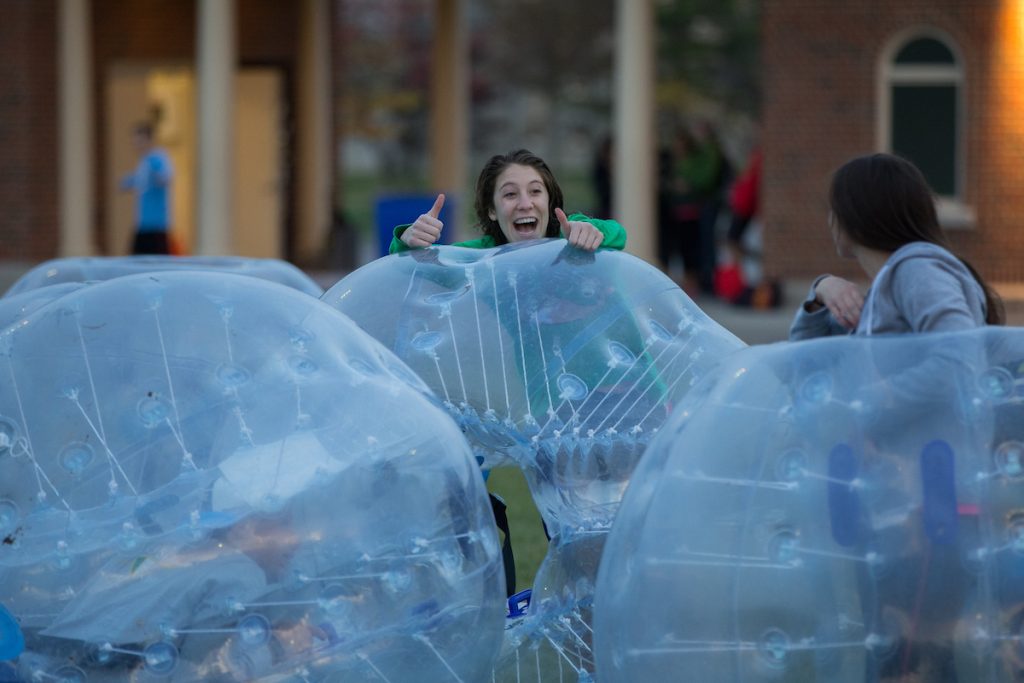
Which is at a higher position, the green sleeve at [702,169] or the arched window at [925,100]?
the arched window at [925,100]

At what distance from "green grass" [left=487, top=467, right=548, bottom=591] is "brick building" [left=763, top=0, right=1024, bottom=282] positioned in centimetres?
878

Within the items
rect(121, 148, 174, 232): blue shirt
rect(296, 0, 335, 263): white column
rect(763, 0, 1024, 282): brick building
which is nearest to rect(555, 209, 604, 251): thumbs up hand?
rect(121, 148, 174, 232): blue shirt

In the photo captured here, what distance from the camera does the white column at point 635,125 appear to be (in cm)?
1753

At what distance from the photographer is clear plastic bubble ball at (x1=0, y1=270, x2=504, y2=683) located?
3.86 metres

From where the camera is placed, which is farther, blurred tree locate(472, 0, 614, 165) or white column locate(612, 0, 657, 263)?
blurred tree locate(472, 0, 614, 165)

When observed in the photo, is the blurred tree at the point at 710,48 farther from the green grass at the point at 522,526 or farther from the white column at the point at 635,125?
the green grass at the point at 522,526

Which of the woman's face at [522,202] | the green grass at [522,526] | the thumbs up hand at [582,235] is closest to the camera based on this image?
the thumbs up hand at [582,235]

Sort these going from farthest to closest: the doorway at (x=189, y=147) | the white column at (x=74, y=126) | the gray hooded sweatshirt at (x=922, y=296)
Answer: the doorway at (x=189, y=147) → the white column at (x=74, y=126) → the gray hooded sweatshirt at (x=922, y=296)

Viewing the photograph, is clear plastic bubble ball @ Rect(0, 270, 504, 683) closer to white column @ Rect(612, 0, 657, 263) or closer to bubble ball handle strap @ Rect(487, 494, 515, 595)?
bubble ball handle strap @ Rect(487, 494, 515, 595)

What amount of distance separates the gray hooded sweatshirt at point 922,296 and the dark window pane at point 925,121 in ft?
46.6

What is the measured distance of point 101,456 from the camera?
403 cm

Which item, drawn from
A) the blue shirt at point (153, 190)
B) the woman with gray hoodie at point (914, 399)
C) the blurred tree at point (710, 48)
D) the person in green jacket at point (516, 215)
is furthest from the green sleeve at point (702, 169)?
the blurred tree at point (710, 48)

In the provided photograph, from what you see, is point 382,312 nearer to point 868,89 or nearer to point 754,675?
point 754,675

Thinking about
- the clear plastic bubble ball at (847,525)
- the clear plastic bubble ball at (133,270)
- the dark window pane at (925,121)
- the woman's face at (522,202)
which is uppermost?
the dark window pane at (925,121)
